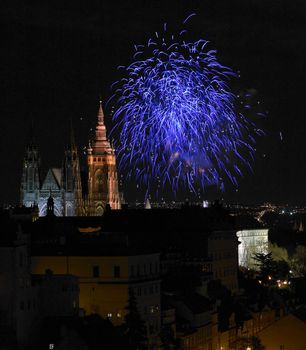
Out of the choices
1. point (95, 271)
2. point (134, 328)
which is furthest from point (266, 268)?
point (134, 328)

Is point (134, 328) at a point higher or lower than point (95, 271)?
lower

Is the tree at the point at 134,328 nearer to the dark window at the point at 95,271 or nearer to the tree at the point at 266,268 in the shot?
the dark window at the point at 95,271

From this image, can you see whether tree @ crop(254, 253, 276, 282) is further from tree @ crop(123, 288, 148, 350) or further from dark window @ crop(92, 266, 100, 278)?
tree @ crop(123, 288, 148, 350)

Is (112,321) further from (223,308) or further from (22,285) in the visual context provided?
(223,308)

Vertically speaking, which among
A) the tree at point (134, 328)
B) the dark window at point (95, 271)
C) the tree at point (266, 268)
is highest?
the dark window at point (95, 271)

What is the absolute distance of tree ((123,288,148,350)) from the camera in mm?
90750

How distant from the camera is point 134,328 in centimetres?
9206

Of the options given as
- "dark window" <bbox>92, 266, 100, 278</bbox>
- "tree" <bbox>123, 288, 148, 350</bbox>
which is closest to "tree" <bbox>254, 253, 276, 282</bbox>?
"dark window" <bbox>92, 266, 100, 278</bbox>

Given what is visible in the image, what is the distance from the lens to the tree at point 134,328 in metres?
90.8

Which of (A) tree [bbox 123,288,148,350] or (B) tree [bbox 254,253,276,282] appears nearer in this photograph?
(A) tree [bbox 123,288,148,350]

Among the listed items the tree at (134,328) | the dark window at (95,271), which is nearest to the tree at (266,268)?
the dark window at (95,271)

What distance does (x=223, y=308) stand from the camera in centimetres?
11456

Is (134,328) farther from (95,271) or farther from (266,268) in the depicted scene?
(266,268)

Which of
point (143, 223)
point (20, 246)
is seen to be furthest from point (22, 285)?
point (143, 223)
